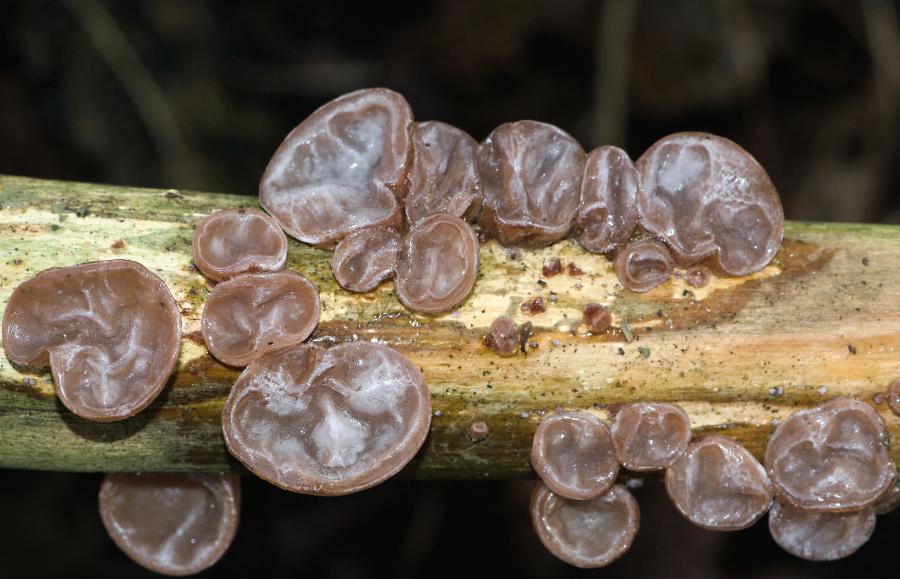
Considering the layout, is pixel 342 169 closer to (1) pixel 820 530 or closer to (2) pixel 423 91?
(1) pixel 820 530

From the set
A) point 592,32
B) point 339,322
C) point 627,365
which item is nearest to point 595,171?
point 627,365

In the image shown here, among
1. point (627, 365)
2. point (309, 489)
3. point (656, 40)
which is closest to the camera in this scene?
point (309, 489)

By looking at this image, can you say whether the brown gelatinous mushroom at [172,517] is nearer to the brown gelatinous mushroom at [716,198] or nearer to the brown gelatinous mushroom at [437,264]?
the brown gelatinous mushroom at [437,264]

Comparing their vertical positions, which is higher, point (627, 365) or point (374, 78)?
point (627, 365)

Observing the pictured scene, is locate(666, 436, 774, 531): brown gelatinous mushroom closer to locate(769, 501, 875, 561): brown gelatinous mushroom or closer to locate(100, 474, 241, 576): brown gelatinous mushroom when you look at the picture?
locate(769, 501, 875, 561): brown gelatinous mushroom

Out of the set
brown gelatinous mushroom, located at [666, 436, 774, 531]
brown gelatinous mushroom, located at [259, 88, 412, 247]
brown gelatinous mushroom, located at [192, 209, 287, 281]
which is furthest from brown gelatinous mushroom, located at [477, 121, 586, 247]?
brown gelatinous mushroom, located at [666, 436, 774, 531]

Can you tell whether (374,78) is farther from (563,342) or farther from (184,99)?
(563,342)
